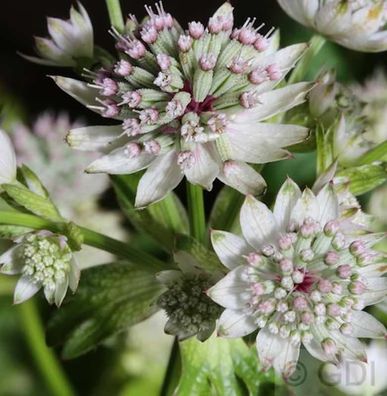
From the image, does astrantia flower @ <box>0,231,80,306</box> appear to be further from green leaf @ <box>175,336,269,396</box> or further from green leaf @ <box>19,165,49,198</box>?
green leaf @ <box>175,336,269,396</box>

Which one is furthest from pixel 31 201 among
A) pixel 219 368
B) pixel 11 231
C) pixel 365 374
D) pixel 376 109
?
pixel 376 109

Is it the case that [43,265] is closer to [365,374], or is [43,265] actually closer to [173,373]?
[173,373]

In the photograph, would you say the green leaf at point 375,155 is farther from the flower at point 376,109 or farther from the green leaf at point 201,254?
the flower at point 376,109

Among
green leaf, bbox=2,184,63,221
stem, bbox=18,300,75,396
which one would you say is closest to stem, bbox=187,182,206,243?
green leaf, bbox=2,184,63,221

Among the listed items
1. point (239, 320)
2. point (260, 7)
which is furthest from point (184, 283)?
point (260, 7)

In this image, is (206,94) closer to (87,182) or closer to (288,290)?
(288,290)

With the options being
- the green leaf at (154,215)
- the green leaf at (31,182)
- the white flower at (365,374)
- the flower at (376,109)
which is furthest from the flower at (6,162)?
the flower at (376,109)
